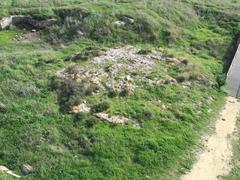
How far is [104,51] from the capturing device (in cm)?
3469

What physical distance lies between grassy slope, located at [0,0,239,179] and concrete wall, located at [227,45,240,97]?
102cm

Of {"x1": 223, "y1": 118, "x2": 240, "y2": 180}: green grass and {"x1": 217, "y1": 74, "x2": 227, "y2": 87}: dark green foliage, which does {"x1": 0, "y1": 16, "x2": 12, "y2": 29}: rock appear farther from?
{"x1": 223, "y1": 118, "x2": 240, "y2": 180}: green grass

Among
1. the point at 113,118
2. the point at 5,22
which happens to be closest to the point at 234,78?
the point at 113,118

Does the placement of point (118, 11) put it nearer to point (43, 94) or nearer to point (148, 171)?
point (43, 94)

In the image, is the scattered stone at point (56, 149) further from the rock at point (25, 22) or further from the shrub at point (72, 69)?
the rock at point (25, 22)

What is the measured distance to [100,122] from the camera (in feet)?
85.6

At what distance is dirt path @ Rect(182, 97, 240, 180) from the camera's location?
23.4m

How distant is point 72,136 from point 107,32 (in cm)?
1504

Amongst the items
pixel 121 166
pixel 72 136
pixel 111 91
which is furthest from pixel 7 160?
pixel 111 91

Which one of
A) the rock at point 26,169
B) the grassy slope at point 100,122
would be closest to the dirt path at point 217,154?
the grassy slope at point 100,122

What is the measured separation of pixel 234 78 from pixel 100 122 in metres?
12.5

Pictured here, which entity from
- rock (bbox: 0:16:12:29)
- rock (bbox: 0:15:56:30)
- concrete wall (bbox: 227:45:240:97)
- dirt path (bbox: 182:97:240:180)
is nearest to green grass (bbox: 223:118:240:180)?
dirt path (bbox: 182:97:240:180)

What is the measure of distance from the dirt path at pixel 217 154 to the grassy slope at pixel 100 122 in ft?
2.40

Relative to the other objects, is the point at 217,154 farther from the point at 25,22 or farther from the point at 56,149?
the point at 25,22
